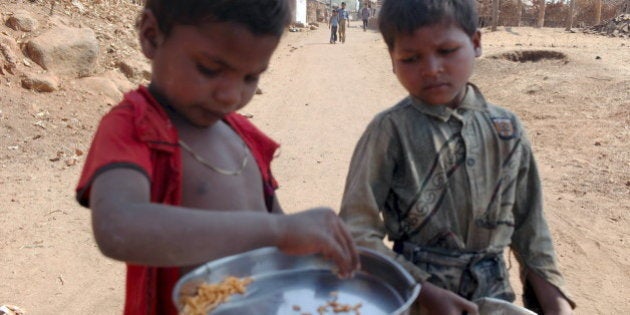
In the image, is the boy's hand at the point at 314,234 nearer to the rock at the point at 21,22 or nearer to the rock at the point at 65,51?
the rock at the point at 65,51

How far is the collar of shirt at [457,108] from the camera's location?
6.09 feet

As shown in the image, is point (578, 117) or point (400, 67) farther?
point (578, 117)

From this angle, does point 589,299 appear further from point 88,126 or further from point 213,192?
point 88,126

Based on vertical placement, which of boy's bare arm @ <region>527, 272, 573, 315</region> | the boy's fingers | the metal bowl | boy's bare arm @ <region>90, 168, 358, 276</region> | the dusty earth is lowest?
the dusty earth

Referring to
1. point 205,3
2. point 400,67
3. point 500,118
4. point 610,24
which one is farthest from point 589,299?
point 610,24

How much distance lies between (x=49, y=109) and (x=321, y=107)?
368 cm

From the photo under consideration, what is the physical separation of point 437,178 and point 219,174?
641mm

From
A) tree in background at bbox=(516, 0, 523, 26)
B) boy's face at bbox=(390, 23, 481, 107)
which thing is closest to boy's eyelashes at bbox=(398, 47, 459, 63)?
boy's face at bbox=(390, 23, 481, 107)

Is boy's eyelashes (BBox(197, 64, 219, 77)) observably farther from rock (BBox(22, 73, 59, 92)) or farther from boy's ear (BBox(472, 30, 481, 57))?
rock (BBox(22, 73, 59, 92))

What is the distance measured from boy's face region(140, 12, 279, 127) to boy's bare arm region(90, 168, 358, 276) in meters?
0.28

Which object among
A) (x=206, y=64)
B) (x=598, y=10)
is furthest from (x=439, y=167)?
(x=598, y=10)

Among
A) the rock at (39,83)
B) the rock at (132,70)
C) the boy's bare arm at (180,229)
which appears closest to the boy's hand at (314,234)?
the boy's bare arm at (180,229)

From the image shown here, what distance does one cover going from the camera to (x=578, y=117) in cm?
770

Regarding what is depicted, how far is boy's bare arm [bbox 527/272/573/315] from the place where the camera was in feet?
6.29
